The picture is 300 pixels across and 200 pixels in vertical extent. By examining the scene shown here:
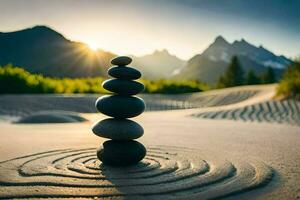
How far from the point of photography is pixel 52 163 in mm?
6430

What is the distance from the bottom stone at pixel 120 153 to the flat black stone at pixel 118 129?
0.11 m

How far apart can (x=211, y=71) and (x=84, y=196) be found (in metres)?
168

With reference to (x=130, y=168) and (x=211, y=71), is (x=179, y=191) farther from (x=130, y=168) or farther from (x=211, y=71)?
(x=211, y=71)

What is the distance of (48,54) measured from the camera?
108 metres

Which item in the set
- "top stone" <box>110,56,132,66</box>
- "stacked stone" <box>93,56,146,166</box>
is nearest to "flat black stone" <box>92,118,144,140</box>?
"stacked stone" <box>93,56,146,166</box>

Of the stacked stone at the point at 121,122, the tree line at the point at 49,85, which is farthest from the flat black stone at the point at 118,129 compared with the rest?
the tree line at the point at 49,85

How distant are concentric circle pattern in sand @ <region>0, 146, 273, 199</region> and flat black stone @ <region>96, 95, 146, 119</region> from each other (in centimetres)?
Answer: 79

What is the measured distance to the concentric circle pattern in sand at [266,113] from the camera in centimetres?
1669

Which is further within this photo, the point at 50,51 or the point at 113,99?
the point at 50,51

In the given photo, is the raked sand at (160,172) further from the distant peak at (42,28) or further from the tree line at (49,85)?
the distant peak at (42,28)

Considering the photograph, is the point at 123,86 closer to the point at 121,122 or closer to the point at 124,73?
the point at 124,73

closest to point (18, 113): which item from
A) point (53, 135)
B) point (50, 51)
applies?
point (53, 135)

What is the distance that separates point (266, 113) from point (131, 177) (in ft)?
45.0

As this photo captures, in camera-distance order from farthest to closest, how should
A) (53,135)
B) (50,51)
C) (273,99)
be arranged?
(50,51), (273,99), (53,135)
